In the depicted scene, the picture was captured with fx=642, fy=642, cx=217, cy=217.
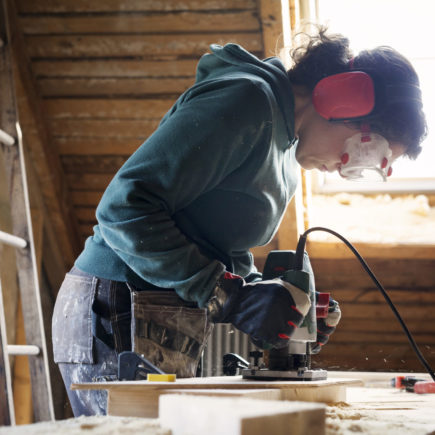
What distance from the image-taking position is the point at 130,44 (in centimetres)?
296

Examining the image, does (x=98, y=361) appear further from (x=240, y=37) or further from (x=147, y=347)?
(x=240, y=37)

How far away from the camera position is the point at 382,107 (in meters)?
1.46

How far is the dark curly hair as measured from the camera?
1466 mm

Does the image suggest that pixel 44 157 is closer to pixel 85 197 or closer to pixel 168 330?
pixel 85 197

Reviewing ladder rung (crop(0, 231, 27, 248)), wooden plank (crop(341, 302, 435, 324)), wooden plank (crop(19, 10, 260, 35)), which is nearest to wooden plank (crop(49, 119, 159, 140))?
wooden plank (crop(19, 10, 260, 35))

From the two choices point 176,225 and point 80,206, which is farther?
point 80,206

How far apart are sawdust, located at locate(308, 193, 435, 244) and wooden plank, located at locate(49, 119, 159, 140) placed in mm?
997

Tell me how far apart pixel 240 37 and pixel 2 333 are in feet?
5.40

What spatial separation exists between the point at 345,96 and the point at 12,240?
4.89ft

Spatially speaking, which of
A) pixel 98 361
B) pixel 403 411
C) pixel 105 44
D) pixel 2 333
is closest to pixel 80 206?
pixel 105 44

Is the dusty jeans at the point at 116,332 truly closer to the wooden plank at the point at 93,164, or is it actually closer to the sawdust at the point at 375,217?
the wooden plank at the point at 93,164

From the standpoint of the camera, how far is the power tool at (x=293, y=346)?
4.29ft

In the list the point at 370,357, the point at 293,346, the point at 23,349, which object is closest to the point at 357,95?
the point at 293,346

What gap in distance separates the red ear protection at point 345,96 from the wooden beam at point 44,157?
1.86m
